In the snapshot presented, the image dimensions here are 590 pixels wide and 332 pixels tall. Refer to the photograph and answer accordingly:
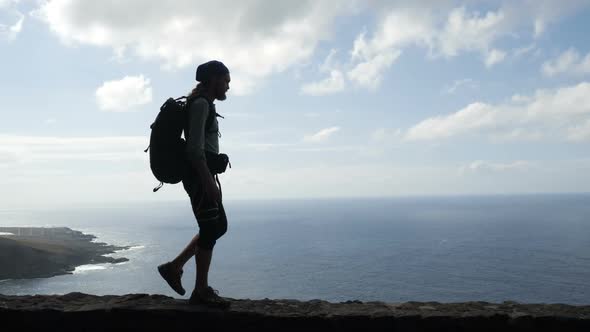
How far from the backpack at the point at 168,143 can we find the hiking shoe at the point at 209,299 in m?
1.02

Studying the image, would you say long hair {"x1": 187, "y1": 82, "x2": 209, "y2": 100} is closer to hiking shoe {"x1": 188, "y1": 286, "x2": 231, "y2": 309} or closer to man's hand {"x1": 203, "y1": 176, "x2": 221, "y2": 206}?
man's hand {"x1": 203, "y1": 176, "x2": 221, "y2": 206}

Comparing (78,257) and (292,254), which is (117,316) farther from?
(78,257)

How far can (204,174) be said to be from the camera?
3.81m

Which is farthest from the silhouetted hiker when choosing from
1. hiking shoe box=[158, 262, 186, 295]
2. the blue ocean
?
the blue ocean

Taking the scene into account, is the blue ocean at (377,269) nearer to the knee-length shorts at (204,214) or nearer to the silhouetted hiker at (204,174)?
the silhouetted hiker at (204,174)

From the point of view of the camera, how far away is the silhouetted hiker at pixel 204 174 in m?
3.81

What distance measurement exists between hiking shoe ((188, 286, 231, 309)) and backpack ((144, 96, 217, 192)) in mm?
1020

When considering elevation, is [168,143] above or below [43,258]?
above

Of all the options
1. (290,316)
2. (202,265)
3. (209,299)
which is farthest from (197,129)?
(290,316)

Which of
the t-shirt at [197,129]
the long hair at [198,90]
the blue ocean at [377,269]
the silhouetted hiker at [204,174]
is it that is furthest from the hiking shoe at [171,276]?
the blue ocean at [377,269]

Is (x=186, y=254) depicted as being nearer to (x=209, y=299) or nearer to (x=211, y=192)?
(x=209, y=299)

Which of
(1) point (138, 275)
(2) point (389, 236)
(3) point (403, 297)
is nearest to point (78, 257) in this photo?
(1) point (138, 275)

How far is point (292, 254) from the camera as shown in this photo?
324ft

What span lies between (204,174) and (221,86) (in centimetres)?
92
